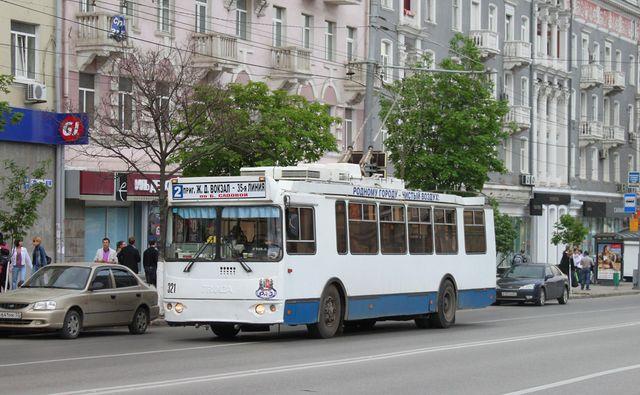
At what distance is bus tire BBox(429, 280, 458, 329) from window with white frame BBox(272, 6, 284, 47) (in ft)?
61.7

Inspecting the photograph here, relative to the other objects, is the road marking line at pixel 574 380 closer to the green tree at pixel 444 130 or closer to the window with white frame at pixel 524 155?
the green tree at pixel 444 130

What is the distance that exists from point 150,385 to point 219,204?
8072 millimetres

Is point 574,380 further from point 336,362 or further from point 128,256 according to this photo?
point 128,256

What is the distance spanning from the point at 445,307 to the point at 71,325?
814 centimetres

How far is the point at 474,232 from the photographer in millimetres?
29594

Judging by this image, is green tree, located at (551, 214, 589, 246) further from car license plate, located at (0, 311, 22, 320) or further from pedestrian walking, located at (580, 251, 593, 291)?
car license plate, located at (0, 311, 22, 320)

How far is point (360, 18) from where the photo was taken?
51.4m

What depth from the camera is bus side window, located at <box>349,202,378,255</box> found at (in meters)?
24.4

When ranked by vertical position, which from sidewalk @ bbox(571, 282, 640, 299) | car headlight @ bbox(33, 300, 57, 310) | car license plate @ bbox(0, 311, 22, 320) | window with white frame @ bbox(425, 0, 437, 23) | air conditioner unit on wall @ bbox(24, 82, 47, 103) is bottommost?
sidewalk @ bbox(571, 282, 640, 299)

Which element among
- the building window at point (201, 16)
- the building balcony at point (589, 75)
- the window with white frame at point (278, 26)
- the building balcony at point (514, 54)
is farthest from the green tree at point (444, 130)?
the building balcony at point (589, 75)

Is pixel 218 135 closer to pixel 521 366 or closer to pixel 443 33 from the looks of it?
pixel 521 366

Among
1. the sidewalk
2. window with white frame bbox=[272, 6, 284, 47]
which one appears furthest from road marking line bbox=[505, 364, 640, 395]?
the sidewalk

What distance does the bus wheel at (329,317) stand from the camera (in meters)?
23.2

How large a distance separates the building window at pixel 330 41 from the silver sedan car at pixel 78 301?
→ 23.9m
